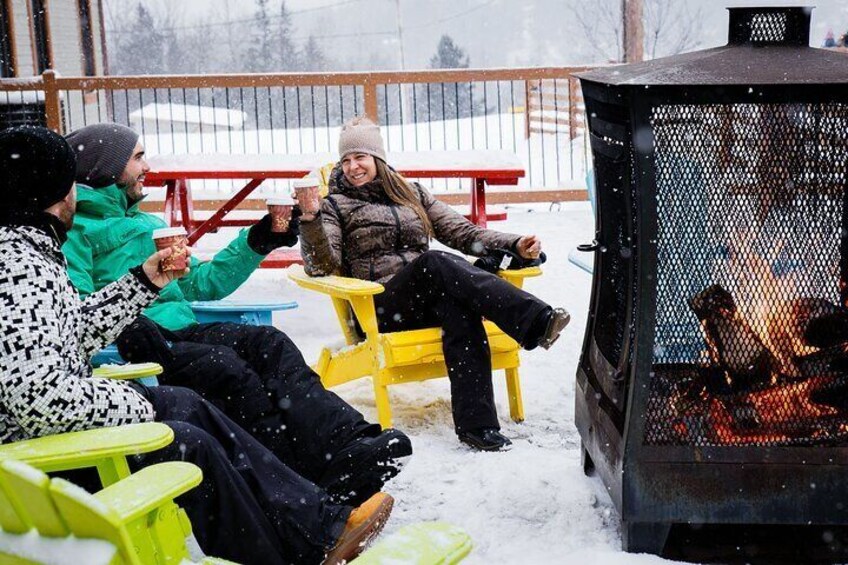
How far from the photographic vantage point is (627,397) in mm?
3119

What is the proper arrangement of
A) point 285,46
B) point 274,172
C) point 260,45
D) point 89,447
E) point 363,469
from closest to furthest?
point 89,447 < point 363,469 < point 274,172 < point 285,46 < point 260,45

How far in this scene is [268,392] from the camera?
145 inches

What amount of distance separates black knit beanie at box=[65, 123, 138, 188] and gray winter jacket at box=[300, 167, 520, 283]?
0.92m

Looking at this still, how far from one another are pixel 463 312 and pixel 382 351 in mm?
375

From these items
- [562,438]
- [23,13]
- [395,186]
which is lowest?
[562,438]

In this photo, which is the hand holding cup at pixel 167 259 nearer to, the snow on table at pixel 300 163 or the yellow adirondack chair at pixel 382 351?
the yellow adirondack chair at pixel 382 351

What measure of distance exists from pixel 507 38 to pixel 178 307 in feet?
214

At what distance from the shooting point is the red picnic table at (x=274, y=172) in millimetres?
7004

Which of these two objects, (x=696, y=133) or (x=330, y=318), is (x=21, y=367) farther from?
(x=330, y=318)

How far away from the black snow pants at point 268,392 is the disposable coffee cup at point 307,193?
58cm

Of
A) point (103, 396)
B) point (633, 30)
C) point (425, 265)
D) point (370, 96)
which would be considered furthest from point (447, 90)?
point (103, 396)

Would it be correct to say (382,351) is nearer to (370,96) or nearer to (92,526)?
(92,526)

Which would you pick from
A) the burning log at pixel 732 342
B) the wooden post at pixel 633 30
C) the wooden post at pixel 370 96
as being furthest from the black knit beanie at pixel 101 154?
the wooden post at pixel 633 30

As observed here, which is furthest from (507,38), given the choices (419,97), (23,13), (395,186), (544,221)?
(395,186)
